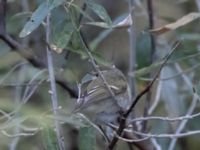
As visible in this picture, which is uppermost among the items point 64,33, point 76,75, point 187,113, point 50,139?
point 64,33

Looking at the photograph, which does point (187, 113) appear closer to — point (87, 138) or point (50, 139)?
point (87, 138)

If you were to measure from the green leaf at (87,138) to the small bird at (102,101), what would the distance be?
43mm

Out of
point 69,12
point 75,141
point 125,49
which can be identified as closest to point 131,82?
point 69,12

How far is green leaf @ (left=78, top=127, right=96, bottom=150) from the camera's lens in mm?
1611

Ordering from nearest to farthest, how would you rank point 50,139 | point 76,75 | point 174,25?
point 50,139, point 174,25, point 76,75

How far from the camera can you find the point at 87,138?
1.62 meters

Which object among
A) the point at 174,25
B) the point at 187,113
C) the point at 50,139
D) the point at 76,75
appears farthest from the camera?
the point at 187,113

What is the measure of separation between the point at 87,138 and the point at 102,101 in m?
0.09

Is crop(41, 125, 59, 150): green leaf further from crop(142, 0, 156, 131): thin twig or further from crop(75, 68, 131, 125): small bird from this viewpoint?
crop(142, 0, 156, 131): thin twig

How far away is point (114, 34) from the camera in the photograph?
3363 mm

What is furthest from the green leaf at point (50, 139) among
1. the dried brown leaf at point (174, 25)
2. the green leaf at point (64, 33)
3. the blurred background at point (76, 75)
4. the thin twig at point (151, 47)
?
the thin twig at point (151, 47)

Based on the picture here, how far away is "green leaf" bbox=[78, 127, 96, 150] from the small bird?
4 centimetres

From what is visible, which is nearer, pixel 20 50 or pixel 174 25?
pixel 174 25

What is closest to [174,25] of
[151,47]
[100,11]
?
[100,11]
